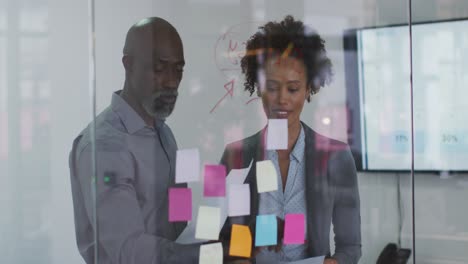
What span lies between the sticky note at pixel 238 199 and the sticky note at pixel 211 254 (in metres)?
0.15

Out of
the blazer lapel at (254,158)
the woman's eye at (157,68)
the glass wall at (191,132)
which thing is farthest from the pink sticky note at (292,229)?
the woman's eye at (157,68)

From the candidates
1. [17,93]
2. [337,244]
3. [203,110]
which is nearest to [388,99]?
[337,244]

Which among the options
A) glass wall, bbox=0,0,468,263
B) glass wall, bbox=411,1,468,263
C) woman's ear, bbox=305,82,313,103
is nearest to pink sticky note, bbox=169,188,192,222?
glass wall, bbox=0,0,468,263

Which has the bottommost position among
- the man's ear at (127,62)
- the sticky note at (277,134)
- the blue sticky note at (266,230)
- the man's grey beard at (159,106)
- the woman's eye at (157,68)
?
the blue sticky note at (266,230)

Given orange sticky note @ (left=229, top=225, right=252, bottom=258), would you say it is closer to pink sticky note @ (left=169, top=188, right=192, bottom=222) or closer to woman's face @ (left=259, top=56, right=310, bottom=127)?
pink sticky note @ (left=169, top=188, right=192, bottom=222)

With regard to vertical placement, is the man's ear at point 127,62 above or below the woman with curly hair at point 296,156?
above

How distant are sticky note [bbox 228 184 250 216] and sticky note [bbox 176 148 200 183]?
0.53 ft

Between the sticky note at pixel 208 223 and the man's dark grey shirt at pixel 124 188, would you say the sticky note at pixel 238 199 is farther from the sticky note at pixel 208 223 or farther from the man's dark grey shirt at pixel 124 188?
the man's dark grey shirt at pixel 124 188

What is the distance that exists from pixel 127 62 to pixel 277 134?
2.18 feet

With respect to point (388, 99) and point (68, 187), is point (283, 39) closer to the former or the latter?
point (388, 99)

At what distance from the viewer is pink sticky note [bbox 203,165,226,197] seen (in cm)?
224

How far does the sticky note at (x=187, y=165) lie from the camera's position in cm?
222

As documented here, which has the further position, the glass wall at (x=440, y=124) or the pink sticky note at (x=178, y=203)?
the glass wall at (x=440, y=124)

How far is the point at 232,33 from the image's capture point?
225 centimetres
